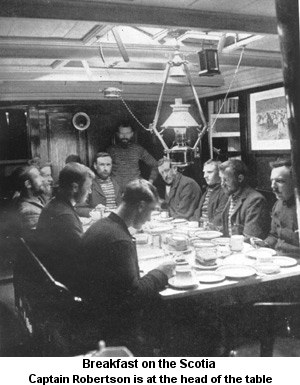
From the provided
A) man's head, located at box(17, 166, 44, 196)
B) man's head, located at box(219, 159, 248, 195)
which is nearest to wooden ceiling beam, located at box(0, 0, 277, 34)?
man's head, located at box(219, 159, 248, 195)

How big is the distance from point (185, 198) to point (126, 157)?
1.50 meters

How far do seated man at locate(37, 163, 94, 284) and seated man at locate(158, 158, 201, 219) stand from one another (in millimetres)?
2297

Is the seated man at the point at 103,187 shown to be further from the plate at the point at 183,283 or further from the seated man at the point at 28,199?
the plate at the point at 183,283

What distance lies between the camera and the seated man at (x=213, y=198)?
4520 mm

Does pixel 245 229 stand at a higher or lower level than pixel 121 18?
lower

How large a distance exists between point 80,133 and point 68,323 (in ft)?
14.1

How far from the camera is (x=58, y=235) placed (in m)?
2.84

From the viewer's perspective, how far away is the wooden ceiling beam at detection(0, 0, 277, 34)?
1984 mm

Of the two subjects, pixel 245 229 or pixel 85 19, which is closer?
pixel 85 19

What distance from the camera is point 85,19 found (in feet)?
6.79

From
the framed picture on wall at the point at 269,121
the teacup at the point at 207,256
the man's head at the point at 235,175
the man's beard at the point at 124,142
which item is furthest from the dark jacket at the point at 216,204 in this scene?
the man's beard at the point at 124,142
